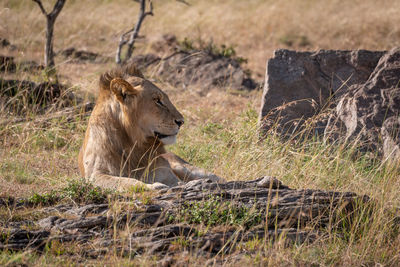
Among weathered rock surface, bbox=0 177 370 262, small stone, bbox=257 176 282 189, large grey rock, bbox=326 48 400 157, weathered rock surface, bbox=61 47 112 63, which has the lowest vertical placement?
weathered rock surface, bbox=61 47 112 63

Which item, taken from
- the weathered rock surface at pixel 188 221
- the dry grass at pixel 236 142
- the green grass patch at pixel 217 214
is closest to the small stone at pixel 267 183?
the weathered rock surface at pixel 188 221

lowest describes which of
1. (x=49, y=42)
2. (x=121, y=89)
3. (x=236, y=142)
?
(x=236, y=142)

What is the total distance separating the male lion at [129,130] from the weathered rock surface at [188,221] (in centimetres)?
85

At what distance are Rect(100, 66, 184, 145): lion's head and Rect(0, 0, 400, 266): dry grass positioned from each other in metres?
0.86

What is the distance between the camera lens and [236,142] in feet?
21.2

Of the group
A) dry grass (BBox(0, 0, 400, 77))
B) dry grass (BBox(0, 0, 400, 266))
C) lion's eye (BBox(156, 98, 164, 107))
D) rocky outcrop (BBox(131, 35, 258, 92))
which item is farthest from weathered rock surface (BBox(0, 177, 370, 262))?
dry grass (BBox(0, 0, 400, 77))

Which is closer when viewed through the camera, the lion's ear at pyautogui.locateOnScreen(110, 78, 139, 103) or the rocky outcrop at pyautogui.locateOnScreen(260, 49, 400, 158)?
the lion's ear at pyautogui.locateOnScreen(110, 78, 139, 103)

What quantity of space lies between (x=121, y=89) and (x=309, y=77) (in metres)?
2.97

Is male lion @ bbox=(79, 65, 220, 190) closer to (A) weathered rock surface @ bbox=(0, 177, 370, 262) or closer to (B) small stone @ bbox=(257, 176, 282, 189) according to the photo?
(A) weathered rock surface @ bbox=(0, 177, 370, 262)

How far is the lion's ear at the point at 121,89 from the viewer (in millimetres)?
4902

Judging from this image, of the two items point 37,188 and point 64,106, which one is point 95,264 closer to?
point 37,188

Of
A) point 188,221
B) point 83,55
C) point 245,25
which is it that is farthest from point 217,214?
point 245,25

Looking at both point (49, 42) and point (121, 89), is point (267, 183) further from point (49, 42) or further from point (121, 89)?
point (49, 42)

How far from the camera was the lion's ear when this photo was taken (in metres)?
4.90
